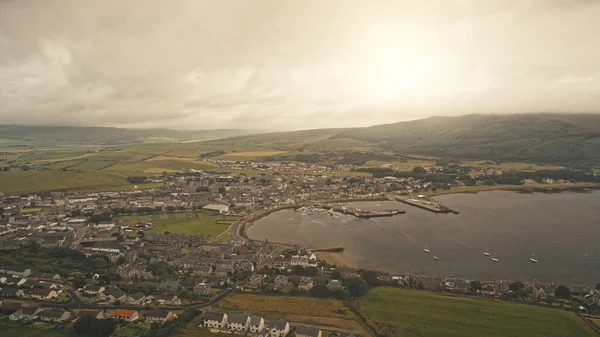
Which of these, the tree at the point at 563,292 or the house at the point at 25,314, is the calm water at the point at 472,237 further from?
the house at the point at 25,314

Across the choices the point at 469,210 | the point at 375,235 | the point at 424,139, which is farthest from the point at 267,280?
the point at 424,139

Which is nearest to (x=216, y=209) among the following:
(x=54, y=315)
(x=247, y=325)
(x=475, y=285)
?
(x=54, y=315)

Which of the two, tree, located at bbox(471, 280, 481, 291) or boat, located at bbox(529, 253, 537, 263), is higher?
tree, located at bbox(471, 280, 481, 291)

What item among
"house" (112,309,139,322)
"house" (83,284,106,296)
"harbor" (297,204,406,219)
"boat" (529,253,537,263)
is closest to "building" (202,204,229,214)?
"harbor" (297,204,406,219)

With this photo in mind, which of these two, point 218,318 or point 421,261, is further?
point 421,261

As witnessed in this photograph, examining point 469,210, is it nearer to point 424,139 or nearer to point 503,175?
point 503,175

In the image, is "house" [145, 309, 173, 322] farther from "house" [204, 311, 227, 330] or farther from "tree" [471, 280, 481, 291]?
"tree" [471, 280, 481, 291]
